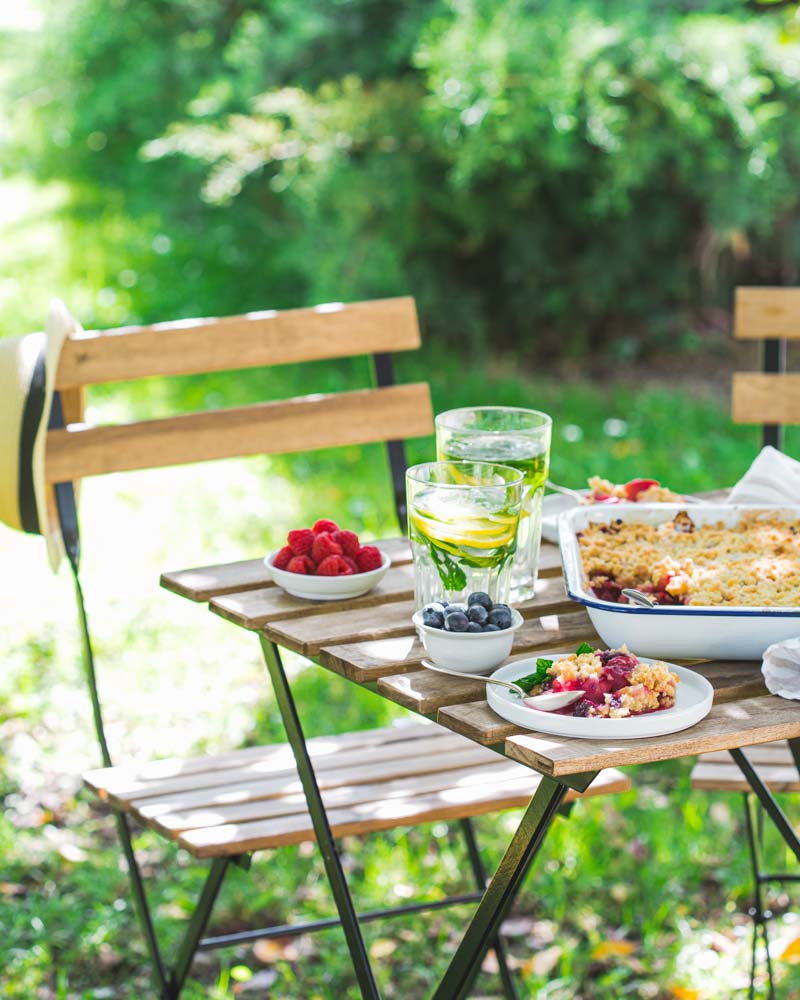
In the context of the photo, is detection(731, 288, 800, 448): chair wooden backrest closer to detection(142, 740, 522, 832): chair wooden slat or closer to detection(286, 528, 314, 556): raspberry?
detection(142, 740, 522, 832): chair wooden slat

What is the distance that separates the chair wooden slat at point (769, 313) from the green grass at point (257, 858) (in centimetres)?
117

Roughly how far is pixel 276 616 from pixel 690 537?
601mm

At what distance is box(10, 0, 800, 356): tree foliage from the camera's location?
5.01m

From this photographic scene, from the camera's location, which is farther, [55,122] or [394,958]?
[55,122]

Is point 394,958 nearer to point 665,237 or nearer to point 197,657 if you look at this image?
point 197,657

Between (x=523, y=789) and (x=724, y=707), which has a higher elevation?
(x=724, y=707)

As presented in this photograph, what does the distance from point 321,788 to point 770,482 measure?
3.01ft

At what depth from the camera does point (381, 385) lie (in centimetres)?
291

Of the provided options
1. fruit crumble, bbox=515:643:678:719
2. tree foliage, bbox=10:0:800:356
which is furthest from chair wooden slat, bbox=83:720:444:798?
tree foliage, bbox=10:0:800:356

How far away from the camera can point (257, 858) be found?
3.08m

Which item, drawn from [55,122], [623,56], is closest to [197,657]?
[623,56]

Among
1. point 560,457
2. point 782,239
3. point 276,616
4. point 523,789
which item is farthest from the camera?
point 782,239

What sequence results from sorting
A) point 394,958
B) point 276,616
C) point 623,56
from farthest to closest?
point 623,56 < point 394,958 < point 276,616

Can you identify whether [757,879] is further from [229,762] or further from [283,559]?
[283,559]
